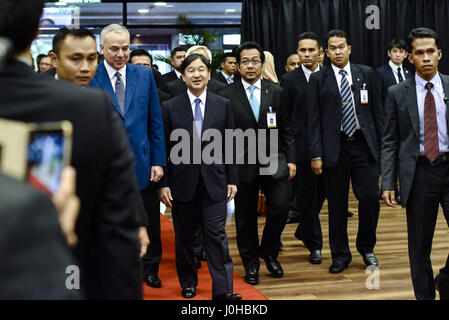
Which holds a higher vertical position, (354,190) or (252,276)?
(354,190)

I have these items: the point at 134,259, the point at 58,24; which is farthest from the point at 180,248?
the point at 58,24

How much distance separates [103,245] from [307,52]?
15.3 feet

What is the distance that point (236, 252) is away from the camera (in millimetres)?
5477

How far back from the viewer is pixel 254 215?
4.66 metres

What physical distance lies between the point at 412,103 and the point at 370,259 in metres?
1.64

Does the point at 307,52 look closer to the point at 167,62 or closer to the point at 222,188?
the point at 222,188

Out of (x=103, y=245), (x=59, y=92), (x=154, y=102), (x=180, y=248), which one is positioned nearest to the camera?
(x=59, y=92)

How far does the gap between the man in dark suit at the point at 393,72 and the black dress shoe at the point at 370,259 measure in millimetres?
3185

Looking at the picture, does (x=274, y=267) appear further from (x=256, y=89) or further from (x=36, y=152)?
(x=36, y=152)

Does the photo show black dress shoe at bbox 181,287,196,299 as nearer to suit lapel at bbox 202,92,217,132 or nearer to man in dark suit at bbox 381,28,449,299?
→ suit lapel at bbox 202,92,217,132

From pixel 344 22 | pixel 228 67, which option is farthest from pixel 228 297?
pixel 344 22

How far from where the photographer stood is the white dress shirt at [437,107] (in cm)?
352

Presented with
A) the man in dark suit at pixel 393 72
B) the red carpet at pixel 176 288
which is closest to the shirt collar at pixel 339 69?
the red carpet at pixel 176 288

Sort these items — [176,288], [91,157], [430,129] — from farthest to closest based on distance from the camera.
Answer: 1. [176,288]
2. [430,129]
3. [91,157]
